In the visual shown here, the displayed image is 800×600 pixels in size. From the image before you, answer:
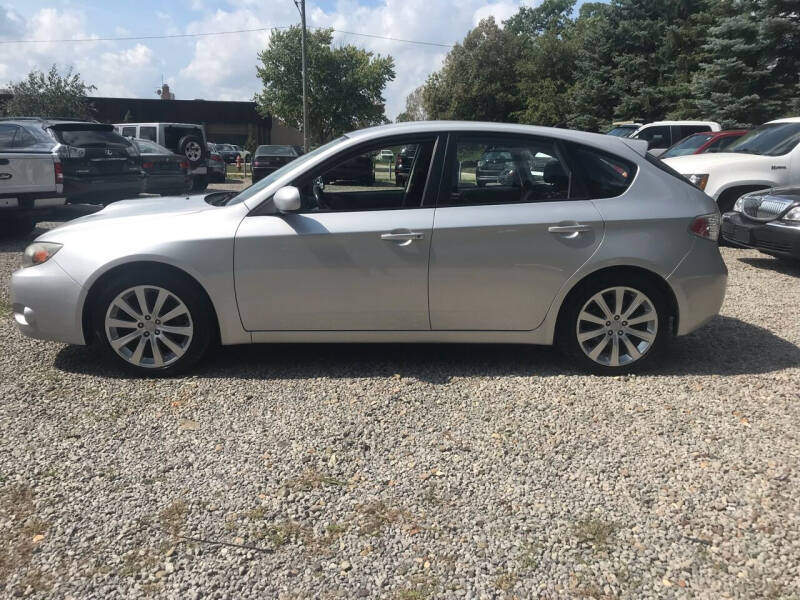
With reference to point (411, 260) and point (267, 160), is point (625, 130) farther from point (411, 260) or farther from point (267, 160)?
point (411, 260)

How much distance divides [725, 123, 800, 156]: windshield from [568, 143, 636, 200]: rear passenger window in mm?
6456

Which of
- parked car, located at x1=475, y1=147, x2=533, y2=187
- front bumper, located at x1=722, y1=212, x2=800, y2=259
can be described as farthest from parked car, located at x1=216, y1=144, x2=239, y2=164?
parked car, located at x1=475, y1=147, x2=533, y2=187

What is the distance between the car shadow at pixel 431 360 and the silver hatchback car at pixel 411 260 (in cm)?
25

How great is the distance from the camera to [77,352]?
15.4ft

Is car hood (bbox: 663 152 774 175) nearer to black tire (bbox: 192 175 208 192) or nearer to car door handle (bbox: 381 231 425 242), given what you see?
car door handle (bbox: 381 231 425 242)

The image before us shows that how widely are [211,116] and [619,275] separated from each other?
2078 inches

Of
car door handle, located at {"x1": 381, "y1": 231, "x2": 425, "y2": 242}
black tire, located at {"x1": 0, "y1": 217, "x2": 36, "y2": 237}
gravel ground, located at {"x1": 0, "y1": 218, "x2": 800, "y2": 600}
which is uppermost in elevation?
car door handle, located at {"x1": 381, "y1": 231, "x2": 425, "y2": 242}

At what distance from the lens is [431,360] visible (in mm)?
4648

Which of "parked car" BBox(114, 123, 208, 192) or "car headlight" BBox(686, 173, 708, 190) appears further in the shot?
"parked car" BBox(114, 123, 208, 192)

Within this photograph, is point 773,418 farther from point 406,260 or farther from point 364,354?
point 364,354

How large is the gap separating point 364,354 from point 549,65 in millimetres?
43788

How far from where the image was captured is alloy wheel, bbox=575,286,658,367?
4.27m

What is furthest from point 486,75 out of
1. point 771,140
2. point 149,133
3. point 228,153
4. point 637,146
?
point 637,146

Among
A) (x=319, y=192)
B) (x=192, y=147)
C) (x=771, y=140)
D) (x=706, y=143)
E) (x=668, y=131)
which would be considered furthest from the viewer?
(x=192, y=147)
